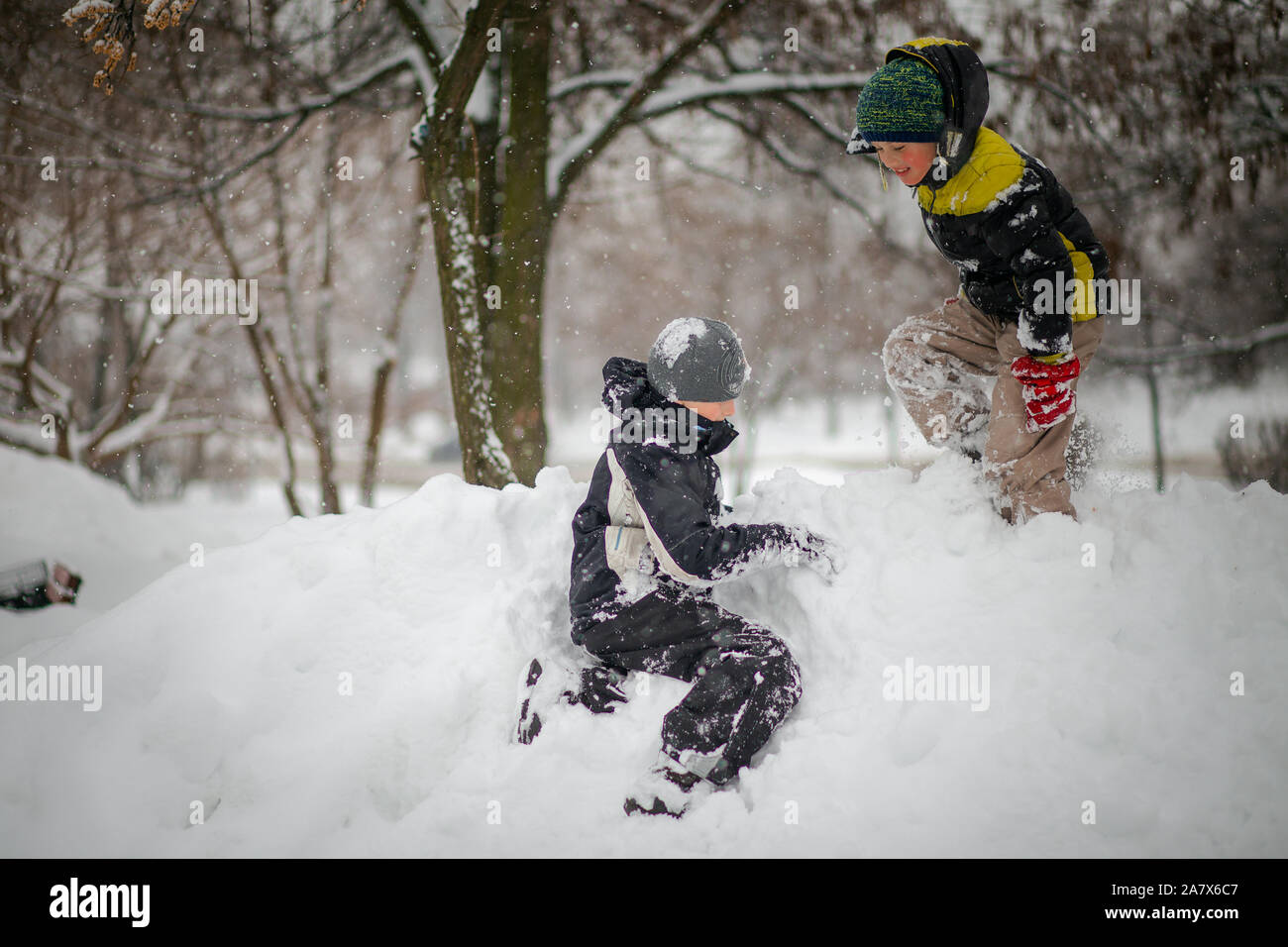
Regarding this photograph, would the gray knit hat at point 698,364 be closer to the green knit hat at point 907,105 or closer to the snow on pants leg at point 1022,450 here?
the green knit hat at point 907,105

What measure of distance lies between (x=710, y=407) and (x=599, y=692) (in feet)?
3.64

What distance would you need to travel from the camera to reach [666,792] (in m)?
2.51

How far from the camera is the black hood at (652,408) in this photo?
279 centimetres

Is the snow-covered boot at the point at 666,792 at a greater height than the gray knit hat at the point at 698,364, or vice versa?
the gray knit hat at the point at 698,364

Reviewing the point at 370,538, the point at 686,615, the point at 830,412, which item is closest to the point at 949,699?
the point at 686,615

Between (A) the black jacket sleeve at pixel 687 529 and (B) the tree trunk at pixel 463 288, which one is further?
(B) the tree trunk at pixel 463 288

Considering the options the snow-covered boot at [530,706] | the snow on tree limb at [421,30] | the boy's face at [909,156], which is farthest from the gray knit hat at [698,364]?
the snow on tree limb at [421,30]

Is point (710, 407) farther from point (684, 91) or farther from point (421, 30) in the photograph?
point (421, 30)

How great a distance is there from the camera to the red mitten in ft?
9.30

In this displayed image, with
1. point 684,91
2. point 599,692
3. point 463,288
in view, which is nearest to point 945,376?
point 599,692

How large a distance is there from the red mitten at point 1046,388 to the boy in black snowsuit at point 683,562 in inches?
35.5

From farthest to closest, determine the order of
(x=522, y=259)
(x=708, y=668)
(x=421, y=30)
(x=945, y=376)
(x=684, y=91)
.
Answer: (x=684, y=91)
(x=421, y=30)
(x=522, y=259)
(x=945, y=376)
(x=708, y=668)
